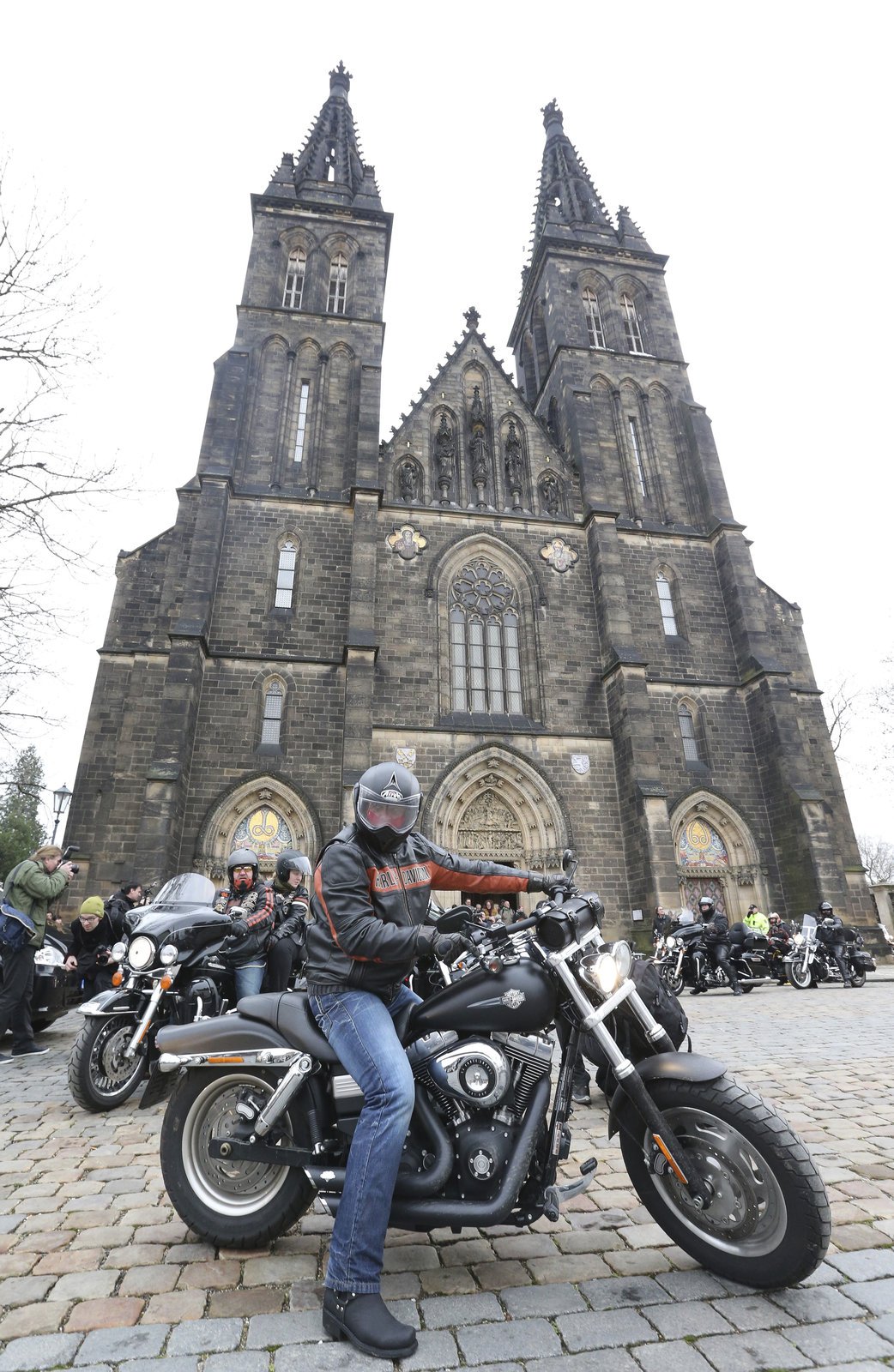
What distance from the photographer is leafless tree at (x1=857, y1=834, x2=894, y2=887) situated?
62013 millimetres

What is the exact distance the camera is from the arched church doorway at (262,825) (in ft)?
49.4

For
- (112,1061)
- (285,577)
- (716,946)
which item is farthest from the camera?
(285,577)

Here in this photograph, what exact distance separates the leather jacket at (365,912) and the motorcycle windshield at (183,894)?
3.08 metres

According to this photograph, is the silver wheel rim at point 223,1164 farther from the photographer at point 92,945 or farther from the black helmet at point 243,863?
the photographer at point 92,945

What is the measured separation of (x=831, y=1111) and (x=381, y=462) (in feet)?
59.5

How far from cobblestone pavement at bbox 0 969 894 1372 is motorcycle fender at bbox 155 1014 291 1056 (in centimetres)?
70

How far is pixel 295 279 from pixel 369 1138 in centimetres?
2540

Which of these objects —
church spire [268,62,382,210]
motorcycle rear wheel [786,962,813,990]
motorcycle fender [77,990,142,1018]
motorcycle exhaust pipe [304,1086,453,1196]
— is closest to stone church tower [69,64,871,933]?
church spire [268,62,382,210]

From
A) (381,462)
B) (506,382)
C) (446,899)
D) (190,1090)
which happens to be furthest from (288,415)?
(190,1090)

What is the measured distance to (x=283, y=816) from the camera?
1562cm

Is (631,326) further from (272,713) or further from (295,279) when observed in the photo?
(272,713)

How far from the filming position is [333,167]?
87.0 ft

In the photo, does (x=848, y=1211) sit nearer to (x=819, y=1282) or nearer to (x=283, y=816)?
(x=819, y=1282)

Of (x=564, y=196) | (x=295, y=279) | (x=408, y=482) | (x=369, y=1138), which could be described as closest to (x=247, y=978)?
(x=369, y=1138)
